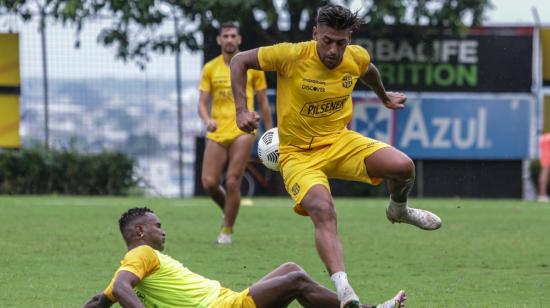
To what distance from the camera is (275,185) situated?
85.5 ft

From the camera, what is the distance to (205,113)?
13.7 meters

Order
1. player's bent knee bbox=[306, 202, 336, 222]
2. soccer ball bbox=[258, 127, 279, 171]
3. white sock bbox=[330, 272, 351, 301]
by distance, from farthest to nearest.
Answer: soccer ball bbox=[258, 127, 279, 171]
player's bent knee bbox=[306, 202, 336, 222]
white sock bbox=[330, 272, 351, 301]

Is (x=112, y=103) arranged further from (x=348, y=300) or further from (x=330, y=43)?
(x=348, y=300)

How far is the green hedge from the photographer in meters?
24.7

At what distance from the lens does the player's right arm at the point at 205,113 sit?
13180 millimetres

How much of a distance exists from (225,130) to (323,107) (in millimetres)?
4864

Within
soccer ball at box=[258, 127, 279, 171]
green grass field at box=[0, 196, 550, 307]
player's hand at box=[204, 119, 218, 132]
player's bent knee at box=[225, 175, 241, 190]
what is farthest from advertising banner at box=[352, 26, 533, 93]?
soccer ball at box=[258, 127, 279, 171]

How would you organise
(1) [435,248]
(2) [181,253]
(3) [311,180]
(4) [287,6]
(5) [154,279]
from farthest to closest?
(4) [287,6]
(1) [435,248]
(2) [181,253]
(3) [311,180]
(5) [154,279]

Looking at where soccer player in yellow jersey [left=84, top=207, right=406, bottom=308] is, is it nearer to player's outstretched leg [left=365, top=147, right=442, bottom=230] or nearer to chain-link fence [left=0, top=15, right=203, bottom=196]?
player's outstretched leg [left=365, top=147, right=442, bottom=230]

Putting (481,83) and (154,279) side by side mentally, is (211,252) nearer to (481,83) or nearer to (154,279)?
(154,279)

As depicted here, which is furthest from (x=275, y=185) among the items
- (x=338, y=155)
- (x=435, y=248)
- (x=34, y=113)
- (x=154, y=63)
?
(x=338, y=155)

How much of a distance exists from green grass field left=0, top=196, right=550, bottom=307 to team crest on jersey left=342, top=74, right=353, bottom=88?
169 centimetres

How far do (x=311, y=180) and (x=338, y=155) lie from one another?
44cm

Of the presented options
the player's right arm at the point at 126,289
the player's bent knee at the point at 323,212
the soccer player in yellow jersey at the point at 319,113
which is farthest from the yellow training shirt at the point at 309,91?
the player's right arm at the point at 126,289
